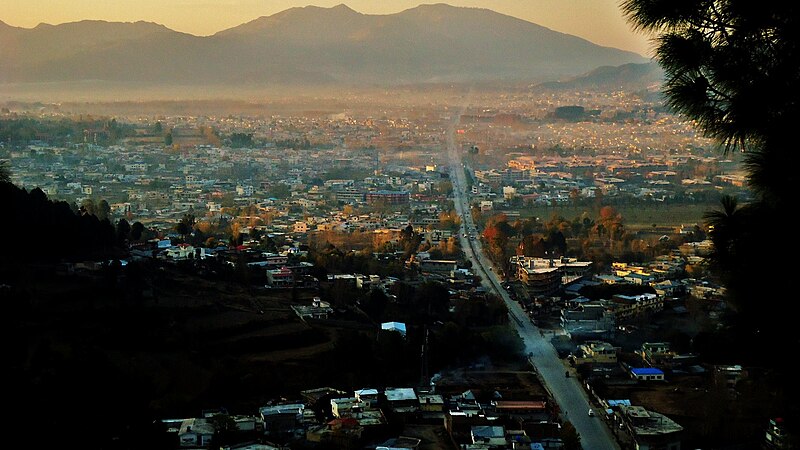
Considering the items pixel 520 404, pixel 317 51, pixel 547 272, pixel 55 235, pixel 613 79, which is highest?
pixel 317 51

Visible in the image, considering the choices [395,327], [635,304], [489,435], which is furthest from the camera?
[635,304]

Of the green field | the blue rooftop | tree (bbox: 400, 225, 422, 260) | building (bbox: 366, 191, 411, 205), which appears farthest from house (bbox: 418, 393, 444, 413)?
building (bbox: 366, 191, 411, 205)

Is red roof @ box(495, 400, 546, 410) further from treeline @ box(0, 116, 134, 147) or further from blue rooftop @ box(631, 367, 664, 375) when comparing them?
treeline @ box(0, 116, 134, 147)

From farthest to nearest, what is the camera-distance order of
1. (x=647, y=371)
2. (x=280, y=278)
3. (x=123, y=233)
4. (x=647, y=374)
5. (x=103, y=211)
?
1. (x=103, y=211)
2. (x=123, y=233)
3. (x=280, y=278)
4. (x=647, y=371)
5. (x=647, y=374)

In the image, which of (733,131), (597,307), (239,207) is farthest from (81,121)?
(733,131)

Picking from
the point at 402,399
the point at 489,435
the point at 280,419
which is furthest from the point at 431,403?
the point at 280,419

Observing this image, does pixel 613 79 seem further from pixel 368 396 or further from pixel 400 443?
pixel 400 443

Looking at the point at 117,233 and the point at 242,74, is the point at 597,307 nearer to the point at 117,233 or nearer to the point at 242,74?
the point at 117,233
